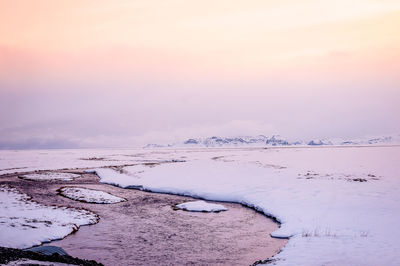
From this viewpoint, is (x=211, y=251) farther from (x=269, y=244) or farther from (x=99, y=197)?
(x=99, y=197)

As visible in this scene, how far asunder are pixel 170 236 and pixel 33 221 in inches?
325

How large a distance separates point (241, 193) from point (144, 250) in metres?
15.1

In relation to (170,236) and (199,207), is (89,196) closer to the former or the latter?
(199,207)

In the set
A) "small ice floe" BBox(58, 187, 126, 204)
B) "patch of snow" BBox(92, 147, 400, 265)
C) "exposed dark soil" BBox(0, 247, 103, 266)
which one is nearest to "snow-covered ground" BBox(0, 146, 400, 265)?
"patch of snow" BBox(92, 147, 400, 265)

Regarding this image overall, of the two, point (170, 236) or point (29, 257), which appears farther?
point (170, 236)

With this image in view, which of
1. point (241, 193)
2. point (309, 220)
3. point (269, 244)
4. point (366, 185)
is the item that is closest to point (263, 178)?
point (241, 193)

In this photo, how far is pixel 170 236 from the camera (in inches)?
682

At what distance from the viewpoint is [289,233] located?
17.0 m

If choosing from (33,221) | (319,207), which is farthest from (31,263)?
(319,207)

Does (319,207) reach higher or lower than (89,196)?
higher

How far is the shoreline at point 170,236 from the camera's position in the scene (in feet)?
47.1

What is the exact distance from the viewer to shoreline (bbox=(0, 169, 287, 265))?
47.1ft

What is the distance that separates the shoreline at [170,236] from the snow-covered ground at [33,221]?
0.75 meters

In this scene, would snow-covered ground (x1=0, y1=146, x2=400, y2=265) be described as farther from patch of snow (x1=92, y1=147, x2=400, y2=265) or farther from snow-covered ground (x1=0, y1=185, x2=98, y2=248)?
snow-covered ground (x1=0, y1=185, x2=98, y2=248)
